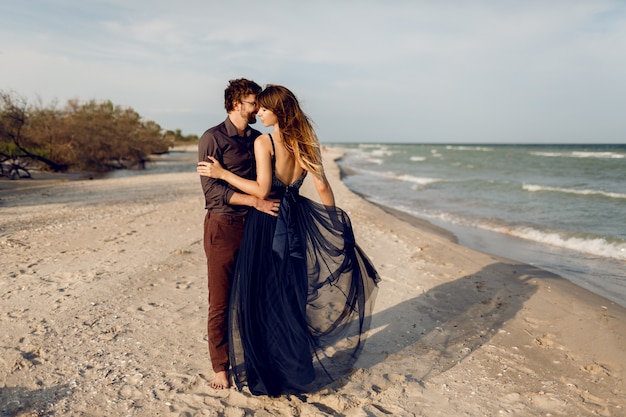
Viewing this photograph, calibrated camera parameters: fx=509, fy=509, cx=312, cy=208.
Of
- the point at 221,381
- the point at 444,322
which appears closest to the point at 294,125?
the point at 221,381

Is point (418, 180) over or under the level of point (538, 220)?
over

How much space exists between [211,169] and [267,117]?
506 mm

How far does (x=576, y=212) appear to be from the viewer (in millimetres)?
14664

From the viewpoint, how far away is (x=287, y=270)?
3.65 m

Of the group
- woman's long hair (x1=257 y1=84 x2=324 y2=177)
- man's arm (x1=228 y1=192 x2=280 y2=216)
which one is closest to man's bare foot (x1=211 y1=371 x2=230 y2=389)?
man's arm (x1=228 y1=192 x2=280 y2=216)

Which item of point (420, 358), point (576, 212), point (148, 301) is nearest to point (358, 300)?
point (420, 358)

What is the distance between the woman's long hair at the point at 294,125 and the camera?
3.24 meters

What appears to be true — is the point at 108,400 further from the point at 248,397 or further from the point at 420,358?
the point at 420,358

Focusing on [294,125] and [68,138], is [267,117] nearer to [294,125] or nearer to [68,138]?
[294,125]

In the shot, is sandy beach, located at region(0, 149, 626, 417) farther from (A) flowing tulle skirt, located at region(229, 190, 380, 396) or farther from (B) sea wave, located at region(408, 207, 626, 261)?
(B) sea wave, located at region(408, 207, 626, 261)

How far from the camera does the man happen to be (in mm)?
3422

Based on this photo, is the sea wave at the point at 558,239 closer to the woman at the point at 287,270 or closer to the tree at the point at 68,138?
the woman at the point at 287,270

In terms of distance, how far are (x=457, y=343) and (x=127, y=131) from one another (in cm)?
2539

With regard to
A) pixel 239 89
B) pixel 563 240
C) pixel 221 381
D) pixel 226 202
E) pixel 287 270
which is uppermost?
pixel 239 89
